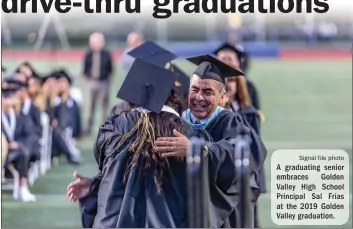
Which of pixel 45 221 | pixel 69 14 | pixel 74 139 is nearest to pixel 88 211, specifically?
pixel 69 14

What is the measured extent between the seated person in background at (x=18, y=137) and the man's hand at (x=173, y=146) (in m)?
3.49

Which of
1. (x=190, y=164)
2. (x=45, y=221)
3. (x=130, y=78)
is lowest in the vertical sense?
(x=45, y=221)

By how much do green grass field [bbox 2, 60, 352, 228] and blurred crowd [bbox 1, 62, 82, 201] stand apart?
137 millimetres

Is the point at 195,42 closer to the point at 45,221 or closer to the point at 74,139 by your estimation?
the point at 74,139

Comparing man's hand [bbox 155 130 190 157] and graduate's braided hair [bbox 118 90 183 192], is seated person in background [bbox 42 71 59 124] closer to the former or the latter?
graduate's braided hair [bbox 118 90 183 192]

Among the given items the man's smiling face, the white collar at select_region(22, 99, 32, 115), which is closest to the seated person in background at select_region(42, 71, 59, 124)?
the white collar at select_region(22, 99, 32, 115)

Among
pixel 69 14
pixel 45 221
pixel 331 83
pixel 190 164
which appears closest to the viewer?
pixel 190 164

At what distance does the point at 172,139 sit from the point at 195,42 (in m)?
5.69

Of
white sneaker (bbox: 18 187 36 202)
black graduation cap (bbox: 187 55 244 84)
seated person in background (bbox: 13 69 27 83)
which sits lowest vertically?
white sneaker (bbox: 18 187 36 202)

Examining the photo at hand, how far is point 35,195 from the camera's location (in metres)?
8.08

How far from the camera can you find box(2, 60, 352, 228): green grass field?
7.04 metres

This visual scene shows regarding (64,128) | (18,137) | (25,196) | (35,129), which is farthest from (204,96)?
(64,128)
